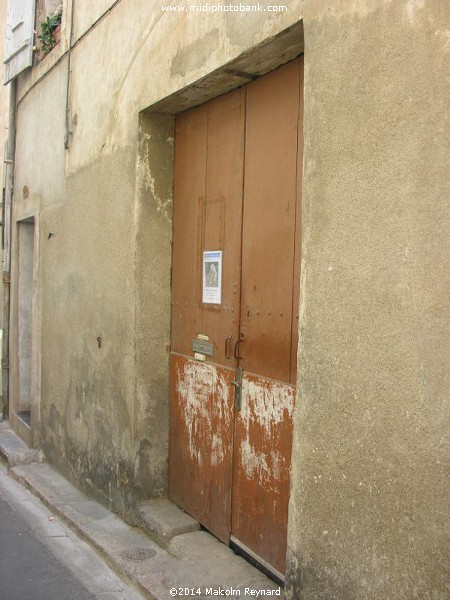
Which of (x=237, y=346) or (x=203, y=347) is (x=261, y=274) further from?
(x=203, y=347)

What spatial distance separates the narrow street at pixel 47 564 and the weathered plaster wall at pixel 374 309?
1460 mm

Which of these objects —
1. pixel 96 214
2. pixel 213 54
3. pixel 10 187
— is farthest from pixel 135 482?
pixel 10 187

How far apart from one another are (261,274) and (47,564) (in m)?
2.38

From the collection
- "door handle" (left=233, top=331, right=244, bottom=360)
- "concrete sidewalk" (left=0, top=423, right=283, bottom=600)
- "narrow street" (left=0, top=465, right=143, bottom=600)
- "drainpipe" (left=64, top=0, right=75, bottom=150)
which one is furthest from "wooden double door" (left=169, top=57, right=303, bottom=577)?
"drainpipe" (left=64, top=0, right=75, bottom=150)

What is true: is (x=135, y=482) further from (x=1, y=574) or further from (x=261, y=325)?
(x=261, y=325)

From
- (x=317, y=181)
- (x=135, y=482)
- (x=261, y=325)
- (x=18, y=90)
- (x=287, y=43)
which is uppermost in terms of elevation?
(x=18, y=90)

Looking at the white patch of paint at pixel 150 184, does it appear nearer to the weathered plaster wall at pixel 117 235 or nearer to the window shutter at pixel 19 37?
the weathered plaster wall at pixel 117 235

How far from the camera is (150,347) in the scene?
4.41 metres

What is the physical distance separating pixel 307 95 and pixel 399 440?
1544 mm

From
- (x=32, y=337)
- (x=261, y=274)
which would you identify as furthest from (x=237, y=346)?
(x=32, y=337)

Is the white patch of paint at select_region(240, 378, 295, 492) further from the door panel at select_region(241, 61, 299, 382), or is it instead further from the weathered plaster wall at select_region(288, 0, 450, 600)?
the weathered plaster wall at select_region(288, 0, 450, 600)

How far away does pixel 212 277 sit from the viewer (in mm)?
3988

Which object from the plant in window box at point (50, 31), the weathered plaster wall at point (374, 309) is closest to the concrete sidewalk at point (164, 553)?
the weathered plaster wall at point (374, 309)

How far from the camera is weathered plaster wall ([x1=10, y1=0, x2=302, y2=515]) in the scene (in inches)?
166
